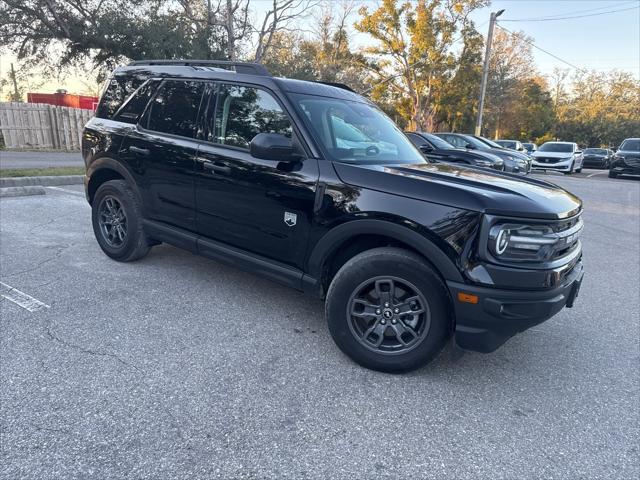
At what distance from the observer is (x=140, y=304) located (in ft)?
11.6

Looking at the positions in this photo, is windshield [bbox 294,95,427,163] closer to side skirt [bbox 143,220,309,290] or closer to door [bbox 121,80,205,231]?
side skirt [bbox 143,220,309,290]

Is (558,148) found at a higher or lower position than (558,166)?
higher

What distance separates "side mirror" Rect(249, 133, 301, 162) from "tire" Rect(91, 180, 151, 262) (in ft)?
6.02

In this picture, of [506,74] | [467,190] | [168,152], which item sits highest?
[506,74]

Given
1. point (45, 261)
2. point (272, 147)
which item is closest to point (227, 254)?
point (272, 147)

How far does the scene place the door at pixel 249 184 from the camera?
9.86ft

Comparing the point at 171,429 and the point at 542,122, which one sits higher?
the point at 542,122

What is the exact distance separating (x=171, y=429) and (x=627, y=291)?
478 centimetres

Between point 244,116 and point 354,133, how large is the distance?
886mm

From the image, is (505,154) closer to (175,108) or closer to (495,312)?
(175,108)

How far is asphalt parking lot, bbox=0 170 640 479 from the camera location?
2002 mm

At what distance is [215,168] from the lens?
3406mm

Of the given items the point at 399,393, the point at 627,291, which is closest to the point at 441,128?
the point at 627,291

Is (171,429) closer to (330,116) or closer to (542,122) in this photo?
(330,116)
